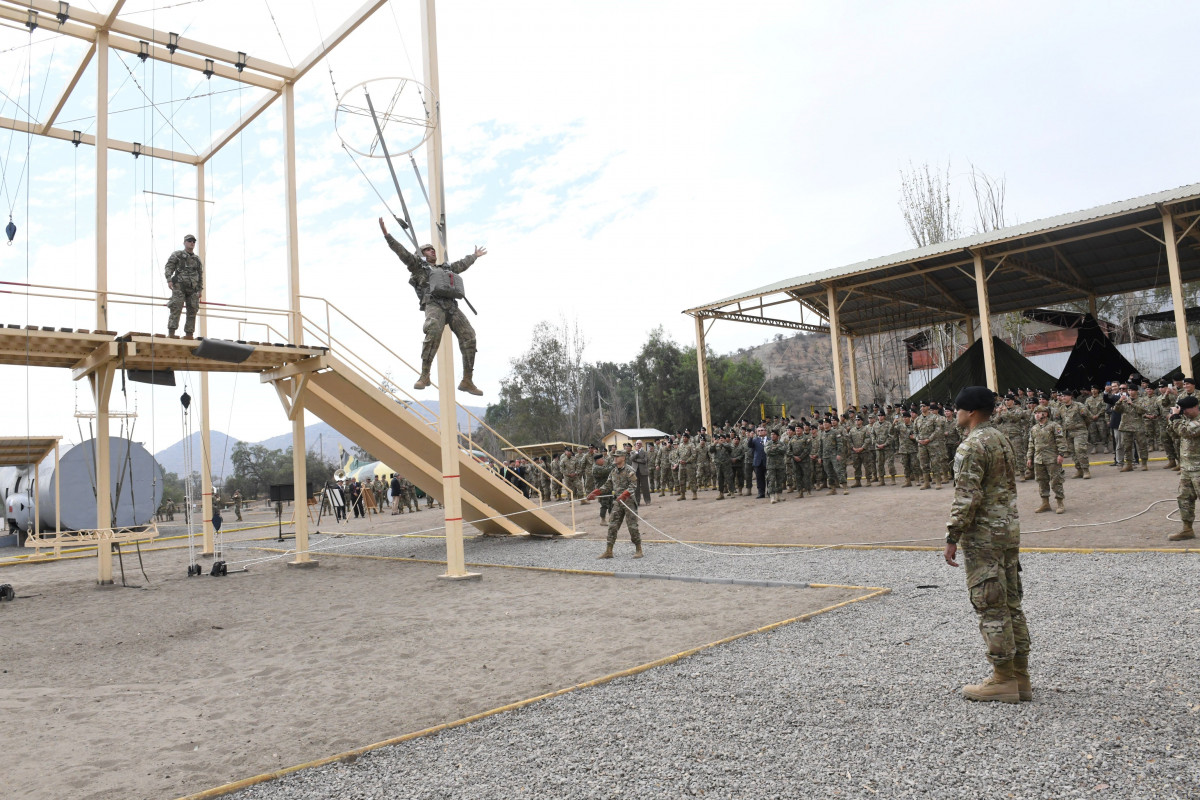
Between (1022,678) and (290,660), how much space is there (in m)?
5.93

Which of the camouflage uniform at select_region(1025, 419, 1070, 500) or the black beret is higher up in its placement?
the black beret

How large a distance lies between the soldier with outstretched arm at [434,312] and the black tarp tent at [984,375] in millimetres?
16807

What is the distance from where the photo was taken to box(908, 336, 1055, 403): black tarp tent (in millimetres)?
22609

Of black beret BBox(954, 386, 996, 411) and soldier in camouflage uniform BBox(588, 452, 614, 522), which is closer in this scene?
black beret BBox(954, 386, 996, 411)

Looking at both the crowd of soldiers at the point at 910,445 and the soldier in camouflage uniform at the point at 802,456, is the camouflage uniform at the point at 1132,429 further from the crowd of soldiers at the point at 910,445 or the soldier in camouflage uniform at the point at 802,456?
the soldier in camouflage uniform at the point at 802,456

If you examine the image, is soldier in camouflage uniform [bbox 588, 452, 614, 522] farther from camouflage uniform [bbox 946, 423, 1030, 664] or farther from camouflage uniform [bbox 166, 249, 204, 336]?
camouflage uniform [bbox 946, 423, 1030, 664]

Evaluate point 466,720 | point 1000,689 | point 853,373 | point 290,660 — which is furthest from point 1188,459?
point 853,373

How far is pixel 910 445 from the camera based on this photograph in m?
17.6

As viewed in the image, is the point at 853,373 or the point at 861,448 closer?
the point at 861,448

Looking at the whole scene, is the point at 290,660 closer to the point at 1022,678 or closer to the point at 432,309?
the point at 432,309

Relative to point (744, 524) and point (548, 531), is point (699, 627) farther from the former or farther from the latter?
point (548, 531)

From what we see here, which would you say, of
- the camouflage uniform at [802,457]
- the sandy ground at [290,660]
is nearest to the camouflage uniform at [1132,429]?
the camouflage uniform at [802,457]

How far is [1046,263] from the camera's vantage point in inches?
927

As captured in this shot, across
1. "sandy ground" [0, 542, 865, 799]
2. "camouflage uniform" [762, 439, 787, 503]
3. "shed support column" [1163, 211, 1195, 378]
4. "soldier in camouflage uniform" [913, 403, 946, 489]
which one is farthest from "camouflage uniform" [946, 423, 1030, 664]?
"shed support column" [1163, 211, 1195, 378]
